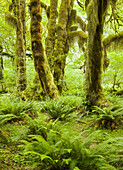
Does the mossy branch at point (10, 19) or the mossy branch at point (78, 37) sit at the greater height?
the mossy branch at point (10, 19)

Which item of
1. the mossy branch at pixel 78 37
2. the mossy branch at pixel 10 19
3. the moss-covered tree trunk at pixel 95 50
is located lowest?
the moss-covered tree trunk at pixel 95 50

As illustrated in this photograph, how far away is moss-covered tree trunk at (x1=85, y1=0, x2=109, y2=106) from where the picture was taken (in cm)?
431

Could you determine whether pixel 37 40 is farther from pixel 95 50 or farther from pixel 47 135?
pixel 47 135

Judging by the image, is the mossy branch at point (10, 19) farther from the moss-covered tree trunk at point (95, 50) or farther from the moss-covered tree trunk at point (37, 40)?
the moss-covered tree trunk at point (95, 50)

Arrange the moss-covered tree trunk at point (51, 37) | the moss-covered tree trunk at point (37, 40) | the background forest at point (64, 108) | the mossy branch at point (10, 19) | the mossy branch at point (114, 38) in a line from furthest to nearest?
the moss-covered tree trunk at point (51, 37) < the mossy branch at point (10, 19) < the mossy branch at point (114, 38) < the moss-covered tree trunk at point (37, 40) < the background forest at point (64, 108)

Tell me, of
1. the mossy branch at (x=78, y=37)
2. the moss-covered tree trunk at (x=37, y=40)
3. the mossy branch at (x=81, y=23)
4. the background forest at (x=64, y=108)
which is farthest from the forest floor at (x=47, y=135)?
the mossy branch at (x=81, y=23)

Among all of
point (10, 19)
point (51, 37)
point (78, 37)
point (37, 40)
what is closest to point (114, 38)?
point (78, 37)

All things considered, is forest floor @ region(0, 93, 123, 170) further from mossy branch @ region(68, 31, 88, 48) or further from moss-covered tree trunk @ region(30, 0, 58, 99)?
mossy branch @ region(68, 31, 88, 48)

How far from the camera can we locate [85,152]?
81.3 inches

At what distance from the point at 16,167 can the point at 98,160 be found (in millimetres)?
1360

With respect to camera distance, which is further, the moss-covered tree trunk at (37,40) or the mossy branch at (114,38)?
the mossy branch at (114,38)

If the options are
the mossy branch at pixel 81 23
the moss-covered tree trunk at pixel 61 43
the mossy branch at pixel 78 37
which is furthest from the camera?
the mossy branch at pixel 81 23

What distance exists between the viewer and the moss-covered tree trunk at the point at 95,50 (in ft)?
14.1

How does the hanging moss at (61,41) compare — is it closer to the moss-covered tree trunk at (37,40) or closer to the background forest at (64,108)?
the background forest at (64,108)
